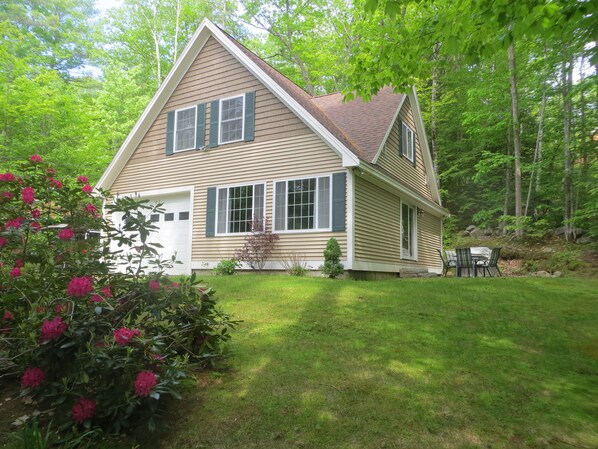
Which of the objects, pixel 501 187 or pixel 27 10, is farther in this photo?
pixel 27 10

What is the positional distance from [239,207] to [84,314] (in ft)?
28.5

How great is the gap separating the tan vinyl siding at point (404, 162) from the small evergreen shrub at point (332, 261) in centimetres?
342

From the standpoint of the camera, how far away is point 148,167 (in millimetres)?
13492

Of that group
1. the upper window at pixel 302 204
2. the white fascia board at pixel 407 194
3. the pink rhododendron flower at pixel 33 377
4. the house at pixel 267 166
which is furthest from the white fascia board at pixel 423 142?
the pink rhododendron flower at pixel 33 377

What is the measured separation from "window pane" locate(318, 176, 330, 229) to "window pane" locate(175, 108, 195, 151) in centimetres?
495

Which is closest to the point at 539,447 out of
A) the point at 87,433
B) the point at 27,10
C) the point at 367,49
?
the point at 87,433

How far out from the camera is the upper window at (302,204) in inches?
400

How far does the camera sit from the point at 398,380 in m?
3.40

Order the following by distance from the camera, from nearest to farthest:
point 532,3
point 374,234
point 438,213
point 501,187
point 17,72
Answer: point 532,3 → point 374,234 → point 17,72 → point 438,213 → point 501,187

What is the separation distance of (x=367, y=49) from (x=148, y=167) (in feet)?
30.8

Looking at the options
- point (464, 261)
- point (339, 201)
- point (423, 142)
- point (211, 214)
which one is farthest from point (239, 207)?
point (423, 142)

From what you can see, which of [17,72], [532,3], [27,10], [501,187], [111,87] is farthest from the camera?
[27,10]

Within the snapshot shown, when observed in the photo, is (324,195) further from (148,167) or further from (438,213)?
(438,213)

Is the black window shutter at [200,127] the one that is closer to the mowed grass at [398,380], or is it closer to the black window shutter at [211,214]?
the black window shutter at [211,214]
